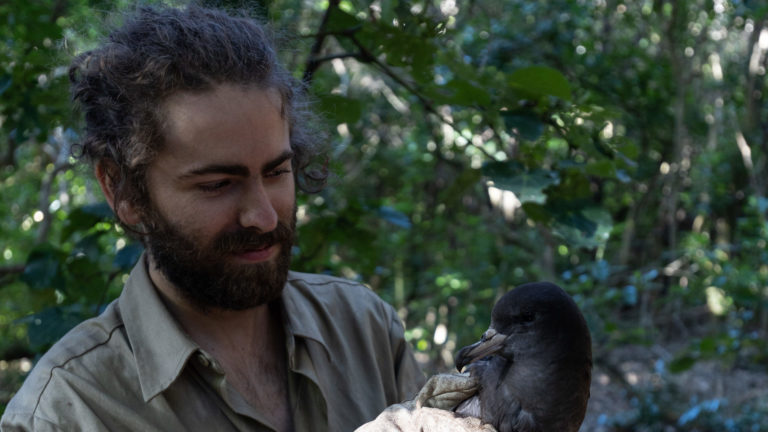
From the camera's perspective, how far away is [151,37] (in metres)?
2.47

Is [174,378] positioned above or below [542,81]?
below

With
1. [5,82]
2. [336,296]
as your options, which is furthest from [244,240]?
[5,82]

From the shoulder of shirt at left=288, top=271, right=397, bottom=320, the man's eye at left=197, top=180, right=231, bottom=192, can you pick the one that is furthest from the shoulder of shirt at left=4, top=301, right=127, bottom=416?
the shoulder of shirt at left=288, top=271, right=397, bottom=320

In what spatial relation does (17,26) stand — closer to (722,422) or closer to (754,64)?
(722,422)

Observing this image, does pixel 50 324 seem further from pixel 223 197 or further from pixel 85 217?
pixel 223 197

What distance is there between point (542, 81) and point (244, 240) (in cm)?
120

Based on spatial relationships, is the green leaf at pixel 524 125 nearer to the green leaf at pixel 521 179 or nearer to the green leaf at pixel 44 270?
the green leaf at pixel 521 179

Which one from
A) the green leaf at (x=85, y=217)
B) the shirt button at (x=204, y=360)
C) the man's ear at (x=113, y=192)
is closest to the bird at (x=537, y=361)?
the shirt button at (x=204, y=360)

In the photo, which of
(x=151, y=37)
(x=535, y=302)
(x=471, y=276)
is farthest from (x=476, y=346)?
(x=471, y=276)

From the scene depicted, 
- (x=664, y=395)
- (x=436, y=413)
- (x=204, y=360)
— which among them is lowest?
(x=664, y=395)

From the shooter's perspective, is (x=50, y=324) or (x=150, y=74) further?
(x=50, y=324)

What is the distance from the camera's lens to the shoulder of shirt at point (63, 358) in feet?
6.91

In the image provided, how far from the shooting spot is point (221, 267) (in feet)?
7.59

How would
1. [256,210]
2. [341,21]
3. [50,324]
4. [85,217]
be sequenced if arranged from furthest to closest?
[85,217] → [341,21] → [50,324] → [256,210]
